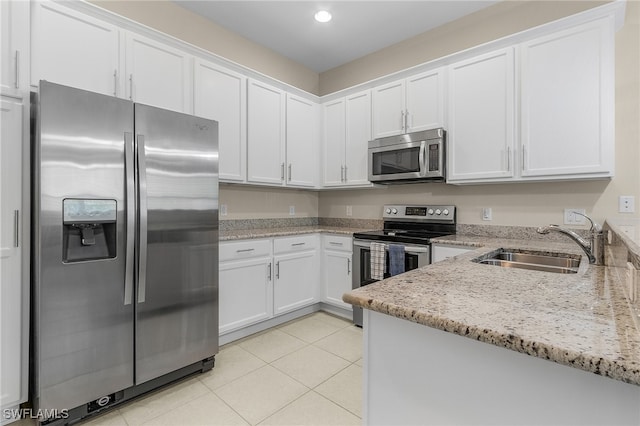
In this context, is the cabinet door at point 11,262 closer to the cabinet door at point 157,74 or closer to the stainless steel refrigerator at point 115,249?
the stainless steel refrigerator at point 115,249

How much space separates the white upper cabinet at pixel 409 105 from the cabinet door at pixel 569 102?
665 mm

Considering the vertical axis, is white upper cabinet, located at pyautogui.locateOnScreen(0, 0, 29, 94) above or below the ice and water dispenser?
above

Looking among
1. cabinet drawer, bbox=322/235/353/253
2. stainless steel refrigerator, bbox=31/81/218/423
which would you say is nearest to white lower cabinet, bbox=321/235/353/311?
cabinet drawer, bbox=322/235/353/253

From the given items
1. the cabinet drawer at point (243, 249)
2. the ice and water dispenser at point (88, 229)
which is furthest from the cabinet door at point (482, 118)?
the ice and water dispenser at point (88, 229)

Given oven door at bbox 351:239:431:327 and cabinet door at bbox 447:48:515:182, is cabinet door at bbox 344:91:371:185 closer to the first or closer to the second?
oven door at bbox 351:239:431:327

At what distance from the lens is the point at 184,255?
2068 mm

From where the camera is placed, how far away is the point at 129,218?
1.80 m

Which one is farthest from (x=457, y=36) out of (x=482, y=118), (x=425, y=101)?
(x=482, y=118)

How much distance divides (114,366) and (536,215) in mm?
3177

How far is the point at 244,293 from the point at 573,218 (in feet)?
8.90

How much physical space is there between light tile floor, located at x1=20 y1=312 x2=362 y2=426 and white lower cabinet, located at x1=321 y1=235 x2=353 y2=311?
56 centimetres

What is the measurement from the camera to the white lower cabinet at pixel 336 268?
10.5 feet

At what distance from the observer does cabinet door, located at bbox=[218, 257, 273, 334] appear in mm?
2568

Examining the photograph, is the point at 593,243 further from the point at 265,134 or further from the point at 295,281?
the point at 265,134
